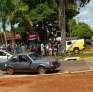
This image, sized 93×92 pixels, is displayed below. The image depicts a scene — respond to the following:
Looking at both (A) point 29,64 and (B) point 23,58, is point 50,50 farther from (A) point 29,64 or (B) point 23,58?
(A) point 29,64

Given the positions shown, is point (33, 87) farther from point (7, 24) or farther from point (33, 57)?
point (7, 24)

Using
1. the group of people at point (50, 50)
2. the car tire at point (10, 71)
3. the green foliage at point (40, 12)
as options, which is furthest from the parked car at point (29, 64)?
the green foliage at point (40, 12)

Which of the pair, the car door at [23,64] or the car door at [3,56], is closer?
the car door at [23,64]

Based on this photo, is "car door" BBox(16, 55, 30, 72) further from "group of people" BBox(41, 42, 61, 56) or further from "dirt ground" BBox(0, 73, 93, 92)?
"group of people" BBox(41, 42, 61, 56)

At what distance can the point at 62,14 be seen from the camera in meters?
44.0

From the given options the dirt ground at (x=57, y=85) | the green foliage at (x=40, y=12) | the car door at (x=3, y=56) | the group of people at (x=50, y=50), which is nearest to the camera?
the dirt ground at (x=57, y=85)

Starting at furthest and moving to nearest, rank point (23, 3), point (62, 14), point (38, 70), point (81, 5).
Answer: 1. point (23, 3)
2. point (81, 5)
3. point (62, 14)
4. point (38, 70)

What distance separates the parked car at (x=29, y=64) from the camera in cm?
2789

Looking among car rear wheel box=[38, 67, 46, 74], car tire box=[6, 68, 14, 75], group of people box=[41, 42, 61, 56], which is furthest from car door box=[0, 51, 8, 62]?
car rear wheel box=[38, 67, 46, 74]

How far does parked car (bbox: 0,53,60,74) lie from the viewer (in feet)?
91.5

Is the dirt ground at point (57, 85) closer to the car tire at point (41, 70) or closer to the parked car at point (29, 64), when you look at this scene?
the parked car at point (29, 64)

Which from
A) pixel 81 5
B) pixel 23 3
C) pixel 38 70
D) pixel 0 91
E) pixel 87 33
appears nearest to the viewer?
pixel 0 91

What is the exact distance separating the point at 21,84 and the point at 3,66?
7.26 meters

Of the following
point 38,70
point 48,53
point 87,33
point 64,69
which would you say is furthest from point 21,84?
point 87,33
